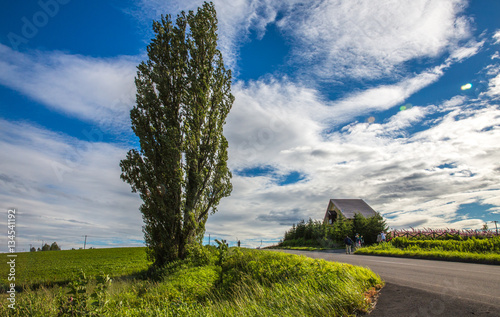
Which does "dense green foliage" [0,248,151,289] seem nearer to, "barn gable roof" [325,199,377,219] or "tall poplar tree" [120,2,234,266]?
"tall poplar tree" [120,2,234,266]

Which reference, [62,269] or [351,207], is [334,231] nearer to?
[351,207]

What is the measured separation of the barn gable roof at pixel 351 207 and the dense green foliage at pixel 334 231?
6214 millimetres

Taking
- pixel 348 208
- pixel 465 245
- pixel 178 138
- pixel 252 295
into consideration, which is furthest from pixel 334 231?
pixel 252 295

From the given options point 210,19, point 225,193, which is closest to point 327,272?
point 225,193

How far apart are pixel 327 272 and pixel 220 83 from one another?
Result: 11807 mm

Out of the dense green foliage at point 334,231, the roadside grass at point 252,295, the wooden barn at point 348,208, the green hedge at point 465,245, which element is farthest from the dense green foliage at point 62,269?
the wooden barn at point 348,208

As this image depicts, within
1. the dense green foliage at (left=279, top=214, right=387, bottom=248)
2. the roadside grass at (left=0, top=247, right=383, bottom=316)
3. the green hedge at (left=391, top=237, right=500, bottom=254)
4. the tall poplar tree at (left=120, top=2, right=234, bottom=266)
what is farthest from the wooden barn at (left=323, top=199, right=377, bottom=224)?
the roadside grass at (left=0, top=247, right=383, bottom=316)

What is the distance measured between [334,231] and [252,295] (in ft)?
102

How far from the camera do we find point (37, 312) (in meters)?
7.23

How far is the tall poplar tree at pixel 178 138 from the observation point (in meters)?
13.9

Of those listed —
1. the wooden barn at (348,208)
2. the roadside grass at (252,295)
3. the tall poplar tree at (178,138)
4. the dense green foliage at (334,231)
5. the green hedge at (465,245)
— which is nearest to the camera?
the roadside grass at (252,295)

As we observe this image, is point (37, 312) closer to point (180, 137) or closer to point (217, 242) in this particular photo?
point (217, 242)

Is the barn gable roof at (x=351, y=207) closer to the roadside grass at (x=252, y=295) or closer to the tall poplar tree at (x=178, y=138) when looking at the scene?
the tall poplar tree at (x=178, y=138)

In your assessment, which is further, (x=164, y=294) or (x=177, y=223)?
(x=177, y=223)
